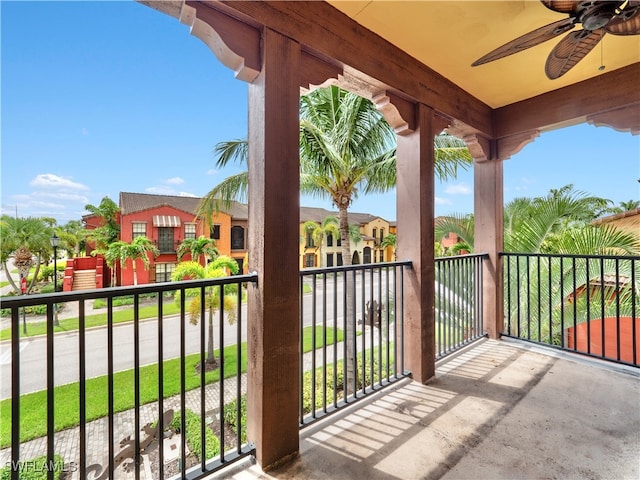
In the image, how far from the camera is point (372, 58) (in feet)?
6.48

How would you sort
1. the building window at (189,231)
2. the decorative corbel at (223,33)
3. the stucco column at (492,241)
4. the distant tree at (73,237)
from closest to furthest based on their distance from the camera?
the decorative corbel at (223,33) < the stucco column at (492,241) < the building window at (189,231) < the distant tree at (73,237)

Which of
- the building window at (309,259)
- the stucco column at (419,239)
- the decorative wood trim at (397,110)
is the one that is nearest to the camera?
the decorative wood trim at (397,110)

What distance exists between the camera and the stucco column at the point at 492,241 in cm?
323

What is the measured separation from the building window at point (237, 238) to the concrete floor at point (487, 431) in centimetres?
646

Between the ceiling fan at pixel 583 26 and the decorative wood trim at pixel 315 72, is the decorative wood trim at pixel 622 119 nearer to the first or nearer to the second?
the ceiling fan at pixel 583 26

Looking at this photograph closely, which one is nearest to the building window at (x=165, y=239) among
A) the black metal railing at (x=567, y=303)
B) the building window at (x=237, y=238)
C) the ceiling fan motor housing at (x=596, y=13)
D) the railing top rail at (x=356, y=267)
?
the building window at (x=237, y=238)

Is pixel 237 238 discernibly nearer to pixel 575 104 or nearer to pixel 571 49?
pixel 575 104

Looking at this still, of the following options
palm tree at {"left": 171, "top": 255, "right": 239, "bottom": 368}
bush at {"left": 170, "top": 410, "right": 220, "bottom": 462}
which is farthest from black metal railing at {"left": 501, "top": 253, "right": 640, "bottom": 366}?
palm tree at {"left": 171, "top": 255, "right": 239, "bottom": 368}

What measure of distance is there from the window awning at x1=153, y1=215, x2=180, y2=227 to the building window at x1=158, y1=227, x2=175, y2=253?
0.23 meters

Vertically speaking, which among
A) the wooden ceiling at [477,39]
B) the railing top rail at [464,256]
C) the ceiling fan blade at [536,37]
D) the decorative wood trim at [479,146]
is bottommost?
the railing top rail at [464,256]

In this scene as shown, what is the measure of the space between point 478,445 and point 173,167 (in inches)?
570

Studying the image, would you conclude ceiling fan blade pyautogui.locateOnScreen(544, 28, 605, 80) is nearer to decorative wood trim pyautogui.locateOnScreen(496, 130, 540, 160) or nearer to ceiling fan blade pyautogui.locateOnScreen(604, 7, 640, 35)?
ceiling fan blade pyautogui.locateOnScreen(604, 7, 640, 35)

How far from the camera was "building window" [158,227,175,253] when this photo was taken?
320 inches

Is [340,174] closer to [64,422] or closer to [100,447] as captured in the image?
[100,447]
